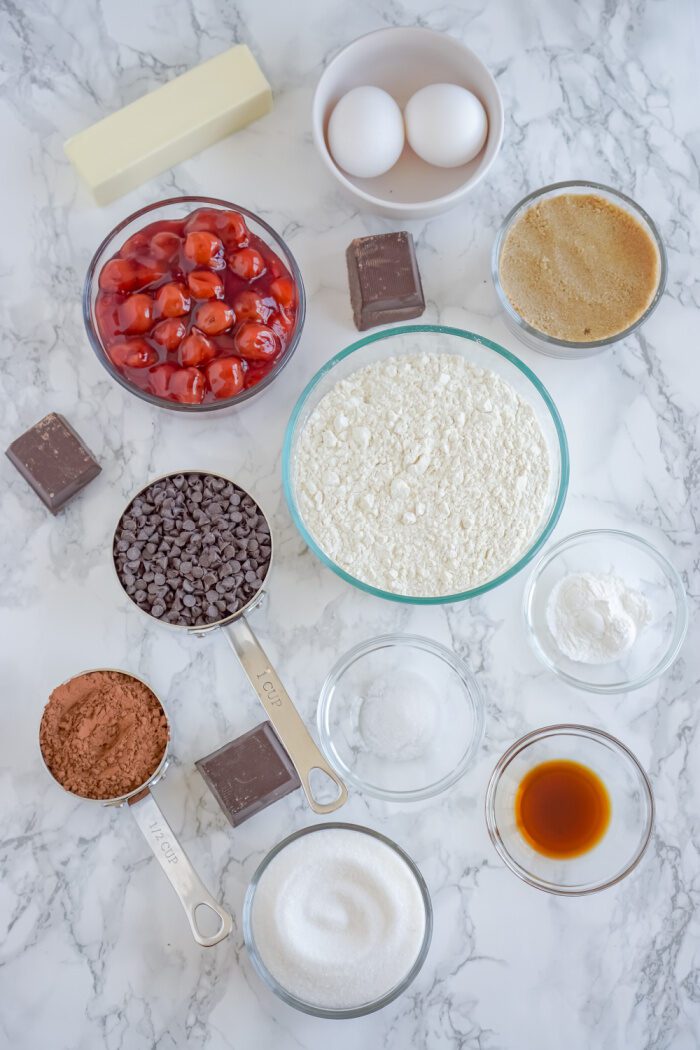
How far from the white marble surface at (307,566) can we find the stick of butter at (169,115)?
9cm

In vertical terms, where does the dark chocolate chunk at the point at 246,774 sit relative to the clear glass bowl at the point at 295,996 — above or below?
above

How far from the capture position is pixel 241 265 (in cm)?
180

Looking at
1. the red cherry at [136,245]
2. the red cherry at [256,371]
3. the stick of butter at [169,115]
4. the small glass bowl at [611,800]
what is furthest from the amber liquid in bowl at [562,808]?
the stick of butter at [169,115]

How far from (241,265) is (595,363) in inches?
30.0

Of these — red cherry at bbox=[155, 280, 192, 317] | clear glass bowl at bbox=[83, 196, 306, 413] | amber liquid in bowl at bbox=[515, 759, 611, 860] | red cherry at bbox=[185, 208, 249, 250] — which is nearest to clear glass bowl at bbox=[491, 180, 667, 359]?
clear glass bowl at bbox=[83, 196, 306, 413]

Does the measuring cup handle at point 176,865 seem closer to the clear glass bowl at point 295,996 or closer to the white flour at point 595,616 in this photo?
the clear glass bowl at point 295,996

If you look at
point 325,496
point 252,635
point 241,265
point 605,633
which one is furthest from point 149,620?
point 605,633

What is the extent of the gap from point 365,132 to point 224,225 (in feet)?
1.08

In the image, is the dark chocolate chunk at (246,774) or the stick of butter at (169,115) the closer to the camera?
the dark chocolate chunk at (246,774)

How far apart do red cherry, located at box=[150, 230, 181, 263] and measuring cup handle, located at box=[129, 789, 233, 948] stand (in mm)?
1032

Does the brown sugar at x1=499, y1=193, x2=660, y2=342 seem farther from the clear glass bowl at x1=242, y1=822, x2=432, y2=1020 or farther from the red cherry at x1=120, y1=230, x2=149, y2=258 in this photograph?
the clear glass bowl at x1=242, y1=822, x2=432, y2=1020

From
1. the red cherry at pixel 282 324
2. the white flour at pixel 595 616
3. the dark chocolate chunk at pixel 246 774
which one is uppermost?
the red cherry at pixel 282 324

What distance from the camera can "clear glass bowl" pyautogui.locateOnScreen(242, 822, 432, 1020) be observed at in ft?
5.66

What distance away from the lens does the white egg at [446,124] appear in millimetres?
1823
